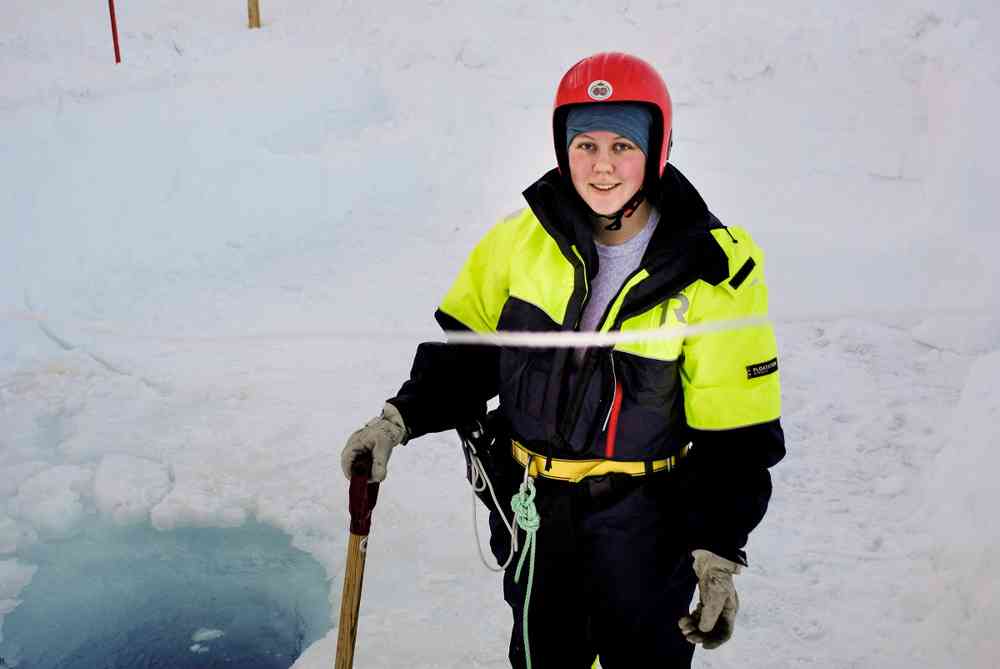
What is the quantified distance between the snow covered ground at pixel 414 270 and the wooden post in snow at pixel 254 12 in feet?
0.54

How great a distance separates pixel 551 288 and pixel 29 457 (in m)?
3.17

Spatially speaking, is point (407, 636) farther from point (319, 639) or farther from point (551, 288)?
point (551, 288)

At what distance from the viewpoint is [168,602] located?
338 centimetres

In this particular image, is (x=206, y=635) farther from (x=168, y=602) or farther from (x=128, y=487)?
(x=128, y=487)

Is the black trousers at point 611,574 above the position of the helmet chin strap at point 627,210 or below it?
below

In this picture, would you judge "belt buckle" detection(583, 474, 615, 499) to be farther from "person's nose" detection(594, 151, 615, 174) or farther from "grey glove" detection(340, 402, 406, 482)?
"person's nose" detection(594, 151, 615, 174)

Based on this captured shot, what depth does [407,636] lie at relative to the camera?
3088 mm

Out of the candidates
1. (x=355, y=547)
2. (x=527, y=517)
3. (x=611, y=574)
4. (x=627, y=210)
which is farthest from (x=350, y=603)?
(x=627, y=210)

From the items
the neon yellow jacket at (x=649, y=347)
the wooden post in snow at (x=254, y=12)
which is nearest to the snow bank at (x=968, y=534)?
the neon yellow jacket at (x=649, y=347)

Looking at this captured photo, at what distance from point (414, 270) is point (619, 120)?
13.5 ft

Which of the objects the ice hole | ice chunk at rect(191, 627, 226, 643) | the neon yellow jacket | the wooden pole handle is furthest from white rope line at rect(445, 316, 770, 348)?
ice chunk at rect(191, 627, 226, 643)

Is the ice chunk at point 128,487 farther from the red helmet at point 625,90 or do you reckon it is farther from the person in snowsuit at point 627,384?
the red helmet at point 625,90

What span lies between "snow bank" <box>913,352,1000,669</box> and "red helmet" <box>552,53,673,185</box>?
6.72ft

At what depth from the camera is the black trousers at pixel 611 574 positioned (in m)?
2.04
